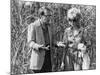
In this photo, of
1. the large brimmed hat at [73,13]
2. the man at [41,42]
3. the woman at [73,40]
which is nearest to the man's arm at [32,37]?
the man at [41,42]

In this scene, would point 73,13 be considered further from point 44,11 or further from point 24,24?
point 24,24

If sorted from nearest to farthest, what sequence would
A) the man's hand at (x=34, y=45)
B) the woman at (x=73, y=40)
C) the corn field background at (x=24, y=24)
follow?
the corn field background at (x=24, y=24)
the man's hand at (x=34, y=45)
the woman at (x=73, y=40)

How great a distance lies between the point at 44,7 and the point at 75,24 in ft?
1.91

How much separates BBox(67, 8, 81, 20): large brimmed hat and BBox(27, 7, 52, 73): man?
13.2 inches

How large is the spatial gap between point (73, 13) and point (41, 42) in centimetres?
70

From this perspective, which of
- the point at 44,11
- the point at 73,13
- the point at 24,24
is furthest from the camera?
the point at 73,13

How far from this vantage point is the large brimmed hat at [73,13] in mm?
3756

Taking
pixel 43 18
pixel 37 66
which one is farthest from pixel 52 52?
pixel 43 18

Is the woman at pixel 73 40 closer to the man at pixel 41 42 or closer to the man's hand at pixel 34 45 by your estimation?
the man at pixel 41 42

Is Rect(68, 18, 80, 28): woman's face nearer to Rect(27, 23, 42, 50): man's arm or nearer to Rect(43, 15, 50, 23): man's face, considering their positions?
Rect(43, 15, 50, 23): man's face

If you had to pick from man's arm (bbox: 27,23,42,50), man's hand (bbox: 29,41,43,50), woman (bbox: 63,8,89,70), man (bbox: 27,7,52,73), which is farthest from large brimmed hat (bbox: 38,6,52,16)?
man's hand (bbox: 29,41,43,50)

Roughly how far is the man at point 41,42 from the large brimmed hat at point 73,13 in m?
0.33

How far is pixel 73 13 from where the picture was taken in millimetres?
3785

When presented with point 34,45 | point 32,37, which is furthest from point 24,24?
point 34,45
